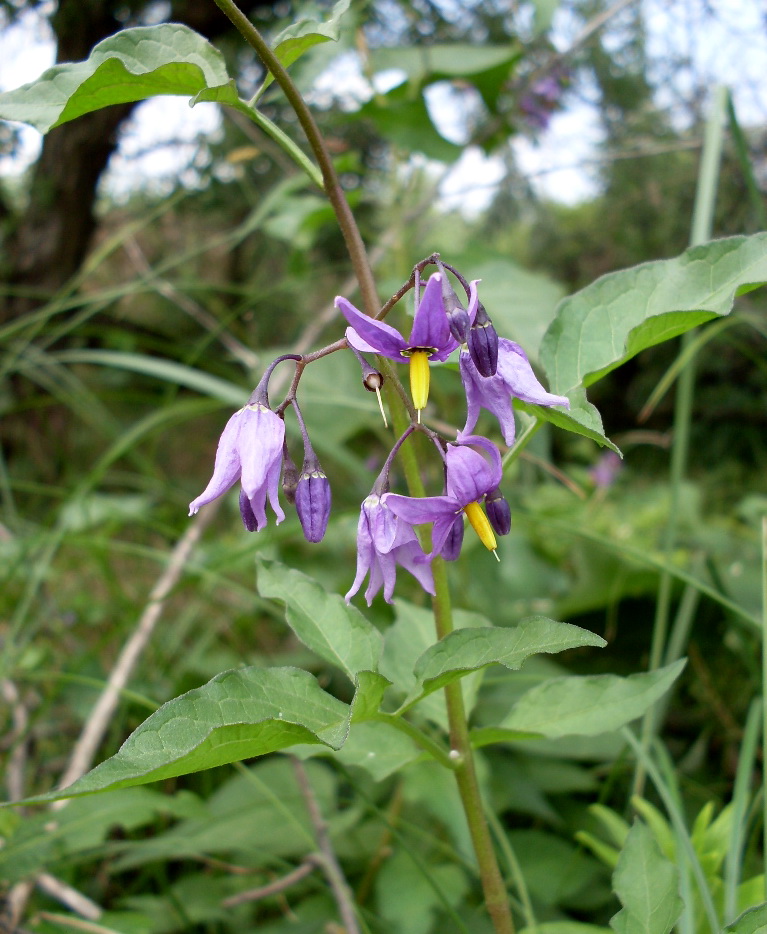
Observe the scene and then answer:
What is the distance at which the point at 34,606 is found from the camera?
2.72 m

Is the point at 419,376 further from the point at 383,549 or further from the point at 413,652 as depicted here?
the point at 413,652

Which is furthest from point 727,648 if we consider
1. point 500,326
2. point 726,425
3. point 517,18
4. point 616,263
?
point 616,263

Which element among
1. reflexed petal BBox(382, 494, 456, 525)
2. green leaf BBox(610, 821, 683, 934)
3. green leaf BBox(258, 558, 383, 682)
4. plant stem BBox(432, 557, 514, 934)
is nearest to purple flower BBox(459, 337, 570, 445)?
reflexed petal BBox(382, 494, 456, 525)

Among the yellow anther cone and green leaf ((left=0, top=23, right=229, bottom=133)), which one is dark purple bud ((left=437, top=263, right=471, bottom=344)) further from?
green leaf ((left=0, top=23, right=229, bottom=133))

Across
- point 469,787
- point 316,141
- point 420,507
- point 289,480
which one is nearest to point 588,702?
point 469,787

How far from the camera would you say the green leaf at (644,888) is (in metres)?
0.88

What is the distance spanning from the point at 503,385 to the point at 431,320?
0.14 metres

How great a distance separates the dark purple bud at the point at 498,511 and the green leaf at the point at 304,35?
590 mm

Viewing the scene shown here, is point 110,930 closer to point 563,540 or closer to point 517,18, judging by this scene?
point 563,540

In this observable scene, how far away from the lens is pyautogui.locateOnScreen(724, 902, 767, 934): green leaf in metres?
0.78

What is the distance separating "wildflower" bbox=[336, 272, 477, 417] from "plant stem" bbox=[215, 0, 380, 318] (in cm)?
9

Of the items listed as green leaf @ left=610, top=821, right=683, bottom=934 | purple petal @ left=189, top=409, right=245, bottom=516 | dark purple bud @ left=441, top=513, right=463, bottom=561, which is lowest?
green leaf @ left=610, top=821, right=683, bottom=934

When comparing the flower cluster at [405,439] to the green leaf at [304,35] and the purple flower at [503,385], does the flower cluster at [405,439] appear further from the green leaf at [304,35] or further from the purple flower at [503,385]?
the green leaf at [304,35]

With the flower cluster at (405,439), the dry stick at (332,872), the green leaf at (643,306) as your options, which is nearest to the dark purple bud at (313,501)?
the flower cluster at (405,439)
